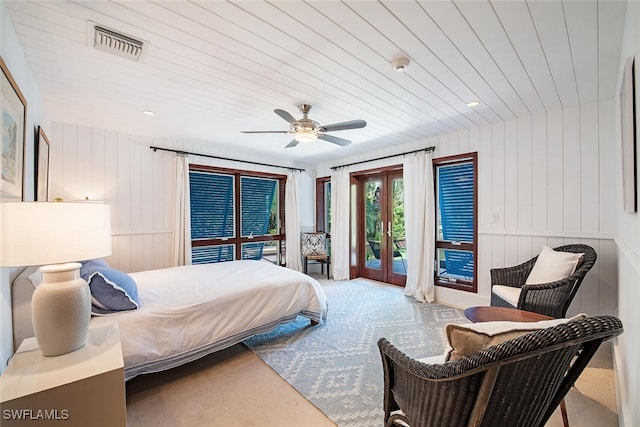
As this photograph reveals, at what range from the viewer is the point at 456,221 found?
390 cm

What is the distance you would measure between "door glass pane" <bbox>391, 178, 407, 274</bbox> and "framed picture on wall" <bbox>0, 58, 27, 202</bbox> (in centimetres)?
452

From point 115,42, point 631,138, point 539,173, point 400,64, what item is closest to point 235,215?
point 115,42

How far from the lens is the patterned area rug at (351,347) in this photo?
75.3 inches

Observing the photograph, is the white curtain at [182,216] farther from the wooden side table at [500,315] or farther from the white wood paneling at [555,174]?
the white wood paneling at [555,174]

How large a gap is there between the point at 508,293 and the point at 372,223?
2.76m

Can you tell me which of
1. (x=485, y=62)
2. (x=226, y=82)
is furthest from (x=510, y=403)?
(x=226, y=82)

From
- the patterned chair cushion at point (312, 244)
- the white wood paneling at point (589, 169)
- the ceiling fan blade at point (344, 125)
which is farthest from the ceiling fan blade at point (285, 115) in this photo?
the patterned chair cushion at point (312, 244)

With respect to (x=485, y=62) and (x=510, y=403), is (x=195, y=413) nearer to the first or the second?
(x=510, y=403)

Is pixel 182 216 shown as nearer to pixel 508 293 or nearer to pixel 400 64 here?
pixel 400 64

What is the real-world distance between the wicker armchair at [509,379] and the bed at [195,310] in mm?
1729

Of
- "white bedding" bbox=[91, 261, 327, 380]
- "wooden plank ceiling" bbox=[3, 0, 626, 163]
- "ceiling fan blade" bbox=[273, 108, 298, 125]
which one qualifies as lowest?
"white bedding" bbox=[91, 261, 327, 380]

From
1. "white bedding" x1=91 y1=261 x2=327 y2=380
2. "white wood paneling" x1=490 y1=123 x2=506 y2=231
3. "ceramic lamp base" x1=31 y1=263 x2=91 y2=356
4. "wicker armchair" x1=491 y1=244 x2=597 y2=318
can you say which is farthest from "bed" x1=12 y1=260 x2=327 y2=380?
"white wood paneling" x1=490 y1=123 x2=506 y2=231

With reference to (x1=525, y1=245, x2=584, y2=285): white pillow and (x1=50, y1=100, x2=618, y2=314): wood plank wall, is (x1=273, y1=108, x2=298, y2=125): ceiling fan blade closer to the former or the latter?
(x1=50, y1=100, x2=618, y2=314): wood plank wall

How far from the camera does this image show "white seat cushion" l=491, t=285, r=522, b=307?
8.43 feet
